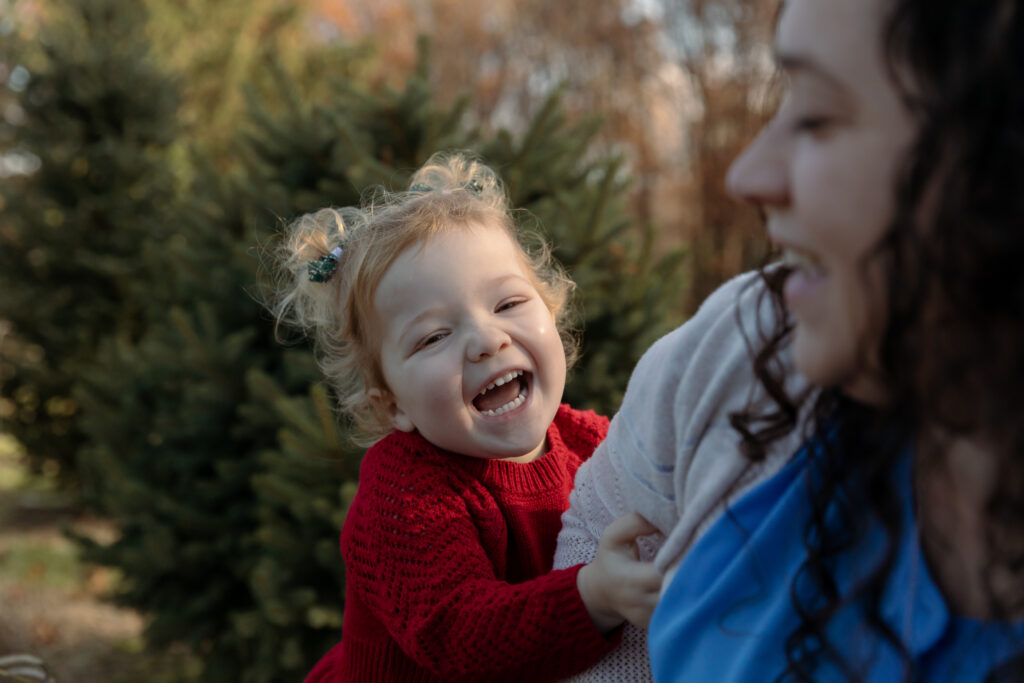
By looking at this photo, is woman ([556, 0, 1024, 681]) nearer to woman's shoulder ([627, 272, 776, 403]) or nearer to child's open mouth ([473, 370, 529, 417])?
woman's shoulder ([627, 272, 776, 403])

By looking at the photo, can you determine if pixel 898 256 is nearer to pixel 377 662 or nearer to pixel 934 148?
pixel 934 148

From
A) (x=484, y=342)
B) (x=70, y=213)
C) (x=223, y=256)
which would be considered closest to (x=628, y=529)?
(x=484, y=342)

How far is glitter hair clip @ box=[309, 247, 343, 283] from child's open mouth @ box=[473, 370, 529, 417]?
46 cm

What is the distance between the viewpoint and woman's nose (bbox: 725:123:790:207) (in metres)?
0.86

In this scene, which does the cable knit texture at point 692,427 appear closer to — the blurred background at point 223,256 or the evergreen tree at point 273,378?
the blurred background at point 223,256

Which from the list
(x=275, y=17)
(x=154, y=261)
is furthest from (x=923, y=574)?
(x=275, y=17)

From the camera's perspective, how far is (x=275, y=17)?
982 cm

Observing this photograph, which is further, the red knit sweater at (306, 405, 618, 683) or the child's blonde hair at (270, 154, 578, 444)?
the child's blonde hair at (270, 154, 578, 444)

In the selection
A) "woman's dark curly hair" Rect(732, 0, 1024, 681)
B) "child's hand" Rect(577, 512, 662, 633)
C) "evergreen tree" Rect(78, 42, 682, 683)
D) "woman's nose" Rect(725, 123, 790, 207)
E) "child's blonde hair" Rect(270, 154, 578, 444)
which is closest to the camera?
"woman's dark curly hair" Rect(732, 0, 1024, 681)

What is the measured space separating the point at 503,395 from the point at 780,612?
74 centimetres

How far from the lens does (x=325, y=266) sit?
1.82 meters

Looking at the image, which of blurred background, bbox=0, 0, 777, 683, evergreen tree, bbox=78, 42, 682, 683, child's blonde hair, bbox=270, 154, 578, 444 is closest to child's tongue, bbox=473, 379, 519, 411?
child's blonde hair, bbox=270, 154, 578, 444

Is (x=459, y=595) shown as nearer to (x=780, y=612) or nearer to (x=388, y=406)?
(x=388, y=406)

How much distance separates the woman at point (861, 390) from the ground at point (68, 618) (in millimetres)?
3229
